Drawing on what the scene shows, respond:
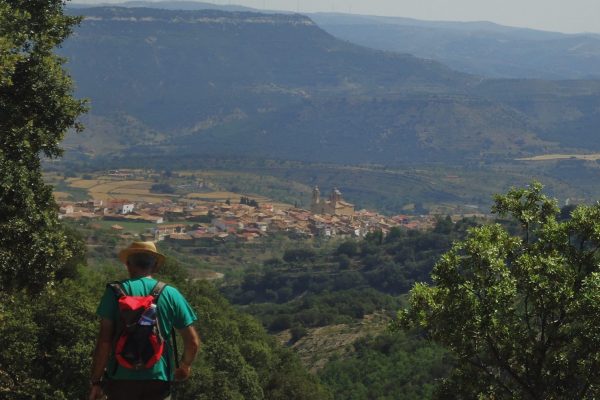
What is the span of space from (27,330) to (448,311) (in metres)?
9.02

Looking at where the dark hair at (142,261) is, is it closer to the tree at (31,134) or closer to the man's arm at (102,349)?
the man's arm at (102,349)

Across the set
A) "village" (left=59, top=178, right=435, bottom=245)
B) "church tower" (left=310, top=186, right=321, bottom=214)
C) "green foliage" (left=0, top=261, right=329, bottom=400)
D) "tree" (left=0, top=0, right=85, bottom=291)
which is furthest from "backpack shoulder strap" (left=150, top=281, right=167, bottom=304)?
"church tower" (left=310, top=186, right=321, bottom=214)

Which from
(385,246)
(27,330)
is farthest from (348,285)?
(27,330)

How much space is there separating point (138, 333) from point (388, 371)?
33124mm

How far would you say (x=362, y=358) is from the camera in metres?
42.0

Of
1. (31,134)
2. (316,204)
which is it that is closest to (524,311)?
(31,134)

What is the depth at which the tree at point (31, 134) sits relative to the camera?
10.9m

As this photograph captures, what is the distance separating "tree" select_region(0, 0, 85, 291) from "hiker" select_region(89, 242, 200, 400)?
4.88m

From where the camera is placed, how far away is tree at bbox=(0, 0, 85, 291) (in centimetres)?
1088

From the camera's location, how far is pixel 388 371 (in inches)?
1510

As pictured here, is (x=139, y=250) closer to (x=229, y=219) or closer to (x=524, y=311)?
(x=524, y=311)

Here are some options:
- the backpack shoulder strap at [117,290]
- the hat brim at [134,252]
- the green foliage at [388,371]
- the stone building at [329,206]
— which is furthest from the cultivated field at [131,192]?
the backpack shoulder strap at [117,290]

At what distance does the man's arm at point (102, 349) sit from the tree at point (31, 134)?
16.1 feet

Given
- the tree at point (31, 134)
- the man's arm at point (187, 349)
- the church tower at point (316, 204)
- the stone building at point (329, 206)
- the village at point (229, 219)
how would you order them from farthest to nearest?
the church tower at point (316, 204) → the stone building at point (329, 206) → the village at point (229, 219) → the tree at point (31, 134) → the man's arm at point (187, 349)
